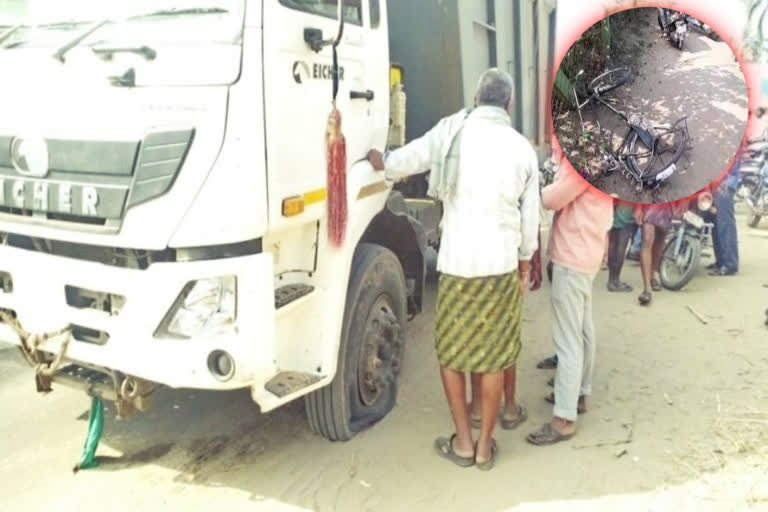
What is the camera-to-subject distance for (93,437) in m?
3.04

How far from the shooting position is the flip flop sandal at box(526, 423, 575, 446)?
129 inches

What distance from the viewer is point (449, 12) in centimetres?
392

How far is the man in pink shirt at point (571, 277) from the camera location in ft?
10.5

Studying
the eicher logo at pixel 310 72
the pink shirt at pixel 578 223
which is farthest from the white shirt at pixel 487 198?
the eicher logo at pixel 310 72

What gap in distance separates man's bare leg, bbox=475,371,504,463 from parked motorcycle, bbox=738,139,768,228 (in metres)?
7.41

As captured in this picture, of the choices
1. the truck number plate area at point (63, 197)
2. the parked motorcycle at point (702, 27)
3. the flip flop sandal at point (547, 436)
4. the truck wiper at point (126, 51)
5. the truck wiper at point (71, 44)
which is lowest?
the flip flop sandal at point (547, 436)

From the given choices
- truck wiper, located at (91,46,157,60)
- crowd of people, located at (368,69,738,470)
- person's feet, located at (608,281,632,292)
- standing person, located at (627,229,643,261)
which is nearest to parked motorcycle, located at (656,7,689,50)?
crowd of people, located at (368,69,738,470)

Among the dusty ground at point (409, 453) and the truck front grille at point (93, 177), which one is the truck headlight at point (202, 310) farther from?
the dusty ground at point (409, 453)

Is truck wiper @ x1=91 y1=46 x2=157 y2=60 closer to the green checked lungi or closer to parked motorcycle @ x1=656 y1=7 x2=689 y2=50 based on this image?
the green checked lungi

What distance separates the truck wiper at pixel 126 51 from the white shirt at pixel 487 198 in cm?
114

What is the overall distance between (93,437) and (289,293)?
1.22m

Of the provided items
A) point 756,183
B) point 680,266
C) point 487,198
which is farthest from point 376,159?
point 756,183

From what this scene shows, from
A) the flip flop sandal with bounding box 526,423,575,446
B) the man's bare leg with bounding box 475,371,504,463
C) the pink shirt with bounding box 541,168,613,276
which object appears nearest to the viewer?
the man's bare leg with bounding box 475,371,504,463

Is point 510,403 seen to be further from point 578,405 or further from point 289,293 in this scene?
point 289,293
